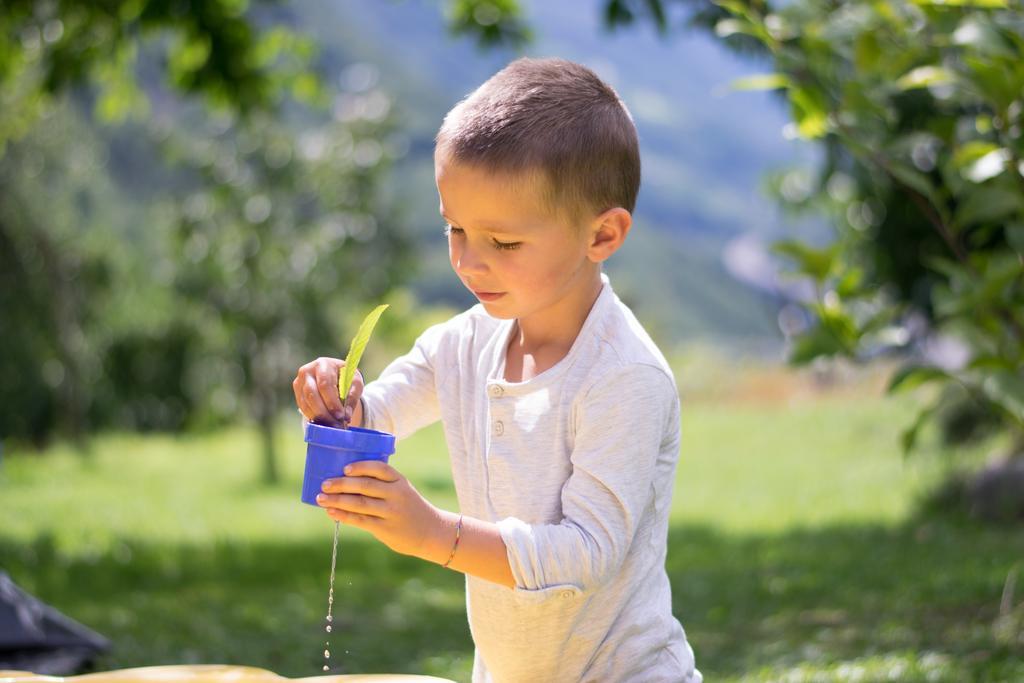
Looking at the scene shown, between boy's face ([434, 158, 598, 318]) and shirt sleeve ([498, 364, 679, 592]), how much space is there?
0.19 m

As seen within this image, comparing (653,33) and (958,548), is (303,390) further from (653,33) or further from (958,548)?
(958,548)

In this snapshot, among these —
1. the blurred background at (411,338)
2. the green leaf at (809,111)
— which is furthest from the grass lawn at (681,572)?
the green leaf at (809,111)

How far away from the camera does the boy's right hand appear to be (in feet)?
6.16

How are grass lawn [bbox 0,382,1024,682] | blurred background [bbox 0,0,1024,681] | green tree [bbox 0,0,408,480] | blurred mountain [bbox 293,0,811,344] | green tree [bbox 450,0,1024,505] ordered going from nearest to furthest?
green tree [bbox 450,0,1024,505] < blurred background [bbox 0,0,1024,681] < grass lawn [bbox 0,382,1024,682] < green tree [bbox 0,0,408,480] < blurred mountain [bbox 293,0,811,344]

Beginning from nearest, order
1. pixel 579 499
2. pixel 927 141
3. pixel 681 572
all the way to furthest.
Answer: pixel 579 499 → pixel 927 141 → pixel 681 572

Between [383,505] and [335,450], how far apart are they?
10 cm

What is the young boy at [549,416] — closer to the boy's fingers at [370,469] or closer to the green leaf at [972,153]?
the boy's fingers at [370,469]

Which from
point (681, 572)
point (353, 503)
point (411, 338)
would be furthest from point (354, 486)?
point (411, 338)

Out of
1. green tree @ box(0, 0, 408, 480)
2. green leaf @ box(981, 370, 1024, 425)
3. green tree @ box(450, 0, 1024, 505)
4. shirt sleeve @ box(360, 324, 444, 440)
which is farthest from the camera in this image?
green tree @ box(0, 0, 408, 480)

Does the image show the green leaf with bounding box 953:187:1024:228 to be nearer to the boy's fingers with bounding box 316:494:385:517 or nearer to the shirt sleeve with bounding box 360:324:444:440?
the shirt sleeve with bounding box 360:324:444:440

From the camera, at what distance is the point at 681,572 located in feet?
18.8

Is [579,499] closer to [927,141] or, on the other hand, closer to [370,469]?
[370,469]

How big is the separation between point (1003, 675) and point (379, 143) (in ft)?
30.6

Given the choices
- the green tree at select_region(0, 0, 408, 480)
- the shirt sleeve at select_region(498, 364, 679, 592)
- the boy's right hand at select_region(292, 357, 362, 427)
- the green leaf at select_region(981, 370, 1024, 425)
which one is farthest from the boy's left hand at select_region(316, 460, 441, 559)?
the green tree at select_region(0, 0, 408, 480)
